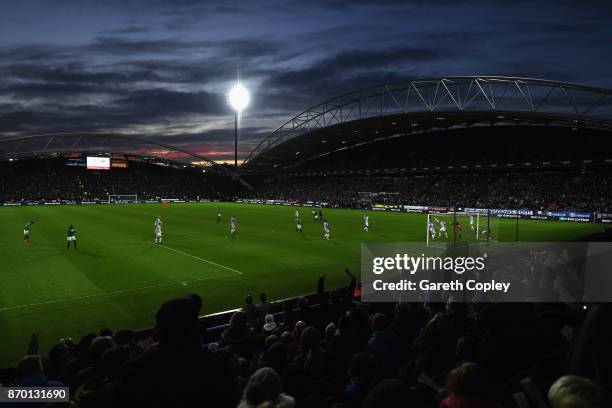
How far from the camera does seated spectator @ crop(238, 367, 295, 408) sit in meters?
3.35

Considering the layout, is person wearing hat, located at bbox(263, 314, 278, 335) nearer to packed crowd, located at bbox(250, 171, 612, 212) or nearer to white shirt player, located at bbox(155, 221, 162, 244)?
white shirt player, located at bbox(155, 221, 162, 244)

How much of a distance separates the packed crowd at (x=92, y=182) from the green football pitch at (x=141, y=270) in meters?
73.2

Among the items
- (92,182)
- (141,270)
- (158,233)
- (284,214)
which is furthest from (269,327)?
(92,182)

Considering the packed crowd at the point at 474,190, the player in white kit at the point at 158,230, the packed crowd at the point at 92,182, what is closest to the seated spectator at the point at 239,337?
the player in white kit at the point at 158,230

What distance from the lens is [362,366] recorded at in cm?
456

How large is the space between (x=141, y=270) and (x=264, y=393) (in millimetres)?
19727

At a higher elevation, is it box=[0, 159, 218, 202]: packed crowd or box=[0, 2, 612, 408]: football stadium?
box=[0, 159, 218, 202]: packed crowd

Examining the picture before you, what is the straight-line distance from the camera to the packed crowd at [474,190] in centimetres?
5928

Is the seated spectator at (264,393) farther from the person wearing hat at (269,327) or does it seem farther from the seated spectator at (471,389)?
the person wearing hat at (269,327)

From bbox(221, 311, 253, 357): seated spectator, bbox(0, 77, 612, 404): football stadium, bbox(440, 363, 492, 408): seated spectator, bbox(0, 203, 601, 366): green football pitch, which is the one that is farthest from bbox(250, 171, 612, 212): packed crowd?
bbox(440, 363, 492, 408): seated spectator

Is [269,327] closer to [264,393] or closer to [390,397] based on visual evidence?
[264,393]

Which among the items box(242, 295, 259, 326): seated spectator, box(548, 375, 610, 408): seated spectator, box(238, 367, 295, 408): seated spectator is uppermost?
box(548, 375, 610, 408): seated spectator

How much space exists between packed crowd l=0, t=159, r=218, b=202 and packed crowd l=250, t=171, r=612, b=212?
1290 inches

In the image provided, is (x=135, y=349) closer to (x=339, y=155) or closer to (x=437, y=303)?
(x=437, y=303)
